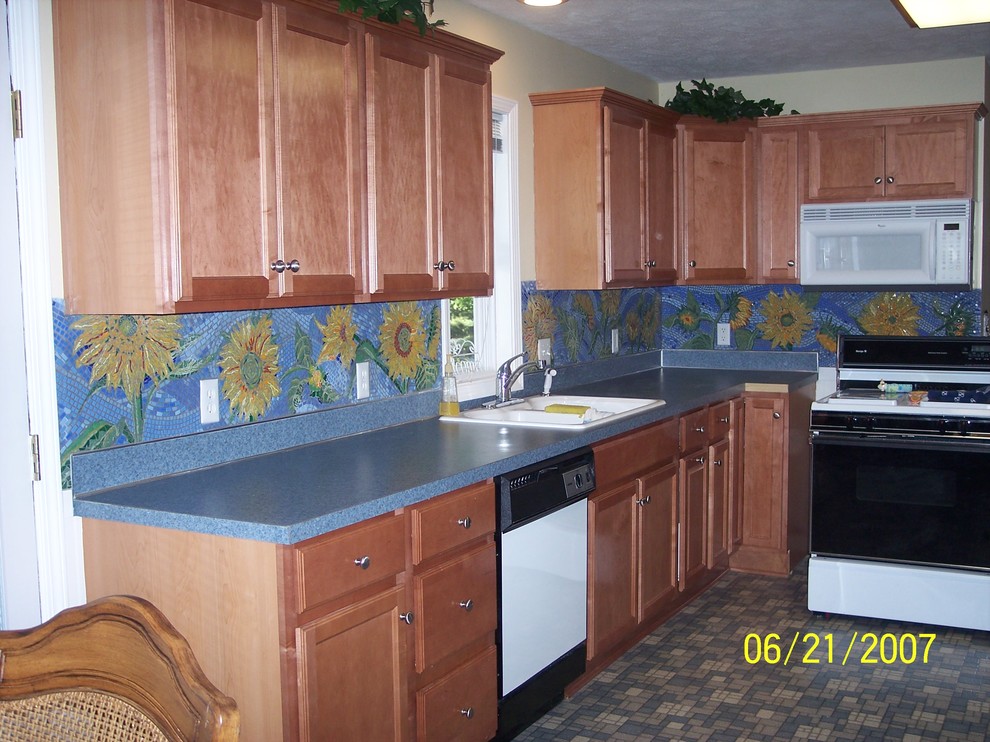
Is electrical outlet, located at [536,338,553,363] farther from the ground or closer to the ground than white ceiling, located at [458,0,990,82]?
closer to the ground

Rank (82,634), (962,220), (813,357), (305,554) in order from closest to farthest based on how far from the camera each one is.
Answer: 1. (82,634)
2. (305,554)
3. (962,220)
4. (813,357)

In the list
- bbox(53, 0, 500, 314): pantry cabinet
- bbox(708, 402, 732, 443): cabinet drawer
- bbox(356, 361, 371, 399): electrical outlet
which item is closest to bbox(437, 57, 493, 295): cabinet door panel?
bbox(53, 0, 500, 314): pantry cabinet

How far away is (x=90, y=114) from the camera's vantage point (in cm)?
228

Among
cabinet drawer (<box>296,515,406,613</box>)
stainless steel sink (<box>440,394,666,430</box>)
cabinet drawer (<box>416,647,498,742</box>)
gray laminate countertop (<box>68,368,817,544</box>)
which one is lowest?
cabinet drawer (<box>416,647,498,742</box>)

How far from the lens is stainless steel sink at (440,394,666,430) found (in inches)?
136

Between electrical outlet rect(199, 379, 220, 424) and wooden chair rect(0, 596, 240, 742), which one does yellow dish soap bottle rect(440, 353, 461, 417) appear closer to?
electrical outlet rect(199, 379, 220, 424)

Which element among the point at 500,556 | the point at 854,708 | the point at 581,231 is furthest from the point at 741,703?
the point at 581,231

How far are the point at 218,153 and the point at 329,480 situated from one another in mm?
824

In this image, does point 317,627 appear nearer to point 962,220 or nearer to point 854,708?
point 854,708

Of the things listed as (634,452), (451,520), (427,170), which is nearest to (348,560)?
(451,520)

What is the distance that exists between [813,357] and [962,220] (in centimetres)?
99

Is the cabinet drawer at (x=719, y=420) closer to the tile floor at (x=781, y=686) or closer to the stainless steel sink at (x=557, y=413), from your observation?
the stainless steel sink at (x=557, y=413)

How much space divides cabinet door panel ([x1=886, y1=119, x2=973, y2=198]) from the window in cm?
190
